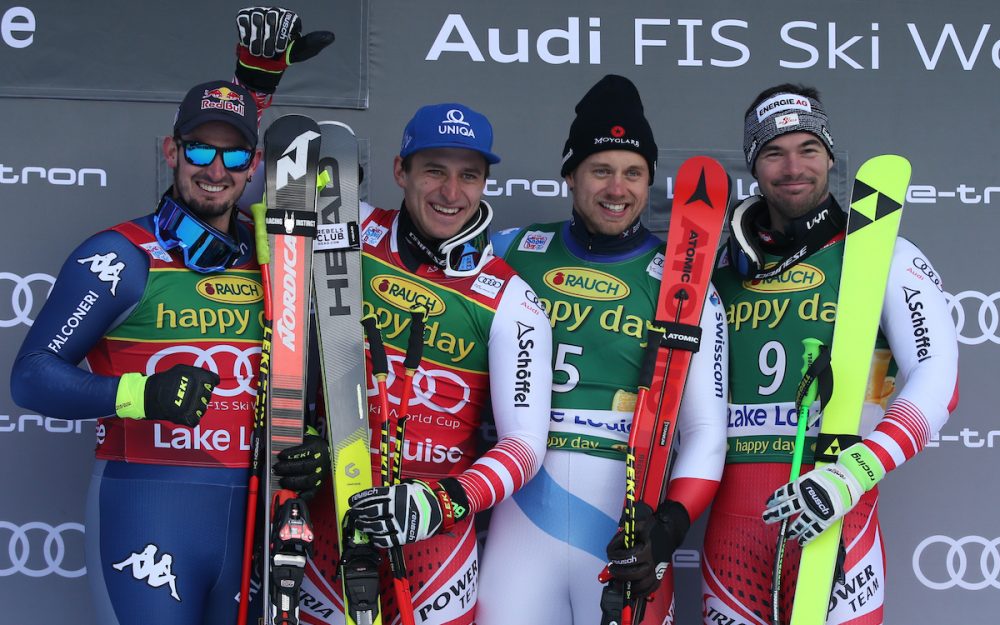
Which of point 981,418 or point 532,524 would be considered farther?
point 981,418

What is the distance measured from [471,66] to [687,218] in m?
1.28

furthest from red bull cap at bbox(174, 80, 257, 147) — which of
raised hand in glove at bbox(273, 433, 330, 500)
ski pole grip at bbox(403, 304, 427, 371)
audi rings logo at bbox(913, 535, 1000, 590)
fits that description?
audi rings logo at bbox(913, 535, 1000, 590)

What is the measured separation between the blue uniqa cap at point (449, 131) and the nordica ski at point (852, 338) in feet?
4.04

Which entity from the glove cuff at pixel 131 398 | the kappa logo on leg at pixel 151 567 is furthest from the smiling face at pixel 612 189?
the kappa logo on leg at pixel 151 567

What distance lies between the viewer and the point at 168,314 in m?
3.13

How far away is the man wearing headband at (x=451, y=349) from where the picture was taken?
10.5ft

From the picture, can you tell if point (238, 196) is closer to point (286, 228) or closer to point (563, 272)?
point (286, 228)

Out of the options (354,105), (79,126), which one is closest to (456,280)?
(354,105)

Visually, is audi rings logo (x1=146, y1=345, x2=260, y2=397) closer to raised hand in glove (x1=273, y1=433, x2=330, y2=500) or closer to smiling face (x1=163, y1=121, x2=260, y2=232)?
raised hand in glove (x1=273, y1=433, x2=330, y2=500)

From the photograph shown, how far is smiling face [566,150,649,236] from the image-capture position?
3.51m

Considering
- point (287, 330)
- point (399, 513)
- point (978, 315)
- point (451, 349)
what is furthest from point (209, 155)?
point (978, 315)

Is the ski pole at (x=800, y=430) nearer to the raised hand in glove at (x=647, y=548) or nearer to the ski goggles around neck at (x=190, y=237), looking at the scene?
the raised hand in glove at (x=647, y=548)

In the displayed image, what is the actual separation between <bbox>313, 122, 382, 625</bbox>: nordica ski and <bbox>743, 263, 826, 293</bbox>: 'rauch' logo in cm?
135

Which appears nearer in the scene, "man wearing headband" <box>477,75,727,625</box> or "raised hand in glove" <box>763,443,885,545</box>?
"raised hand in glove" <box>763,443,885,545</box>
